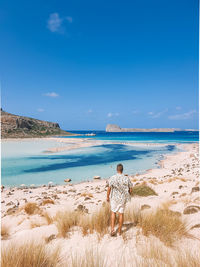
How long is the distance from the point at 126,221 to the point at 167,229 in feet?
3.69

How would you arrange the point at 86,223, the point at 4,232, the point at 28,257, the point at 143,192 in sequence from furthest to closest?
1. the point at 143,192
2. the point at 4,232
3. the point at 86,223
4. the point at 28,257

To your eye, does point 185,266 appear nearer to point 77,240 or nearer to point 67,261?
point 67,261

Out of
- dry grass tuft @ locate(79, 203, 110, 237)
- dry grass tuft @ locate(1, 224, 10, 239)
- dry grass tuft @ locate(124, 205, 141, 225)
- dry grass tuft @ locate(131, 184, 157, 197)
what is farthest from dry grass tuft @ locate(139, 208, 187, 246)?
dry grass tuft @ locate(131, 184, 157, 197)

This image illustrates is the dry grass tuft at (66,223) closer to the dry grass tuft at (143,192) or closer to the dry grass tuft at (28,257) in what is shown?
the dry grass tuft at (28,257)

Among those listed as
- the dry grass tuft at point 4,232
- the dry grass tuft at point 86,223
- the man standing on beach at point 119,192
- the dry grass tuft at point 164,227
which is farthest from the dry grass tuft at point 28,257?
the dry grass tuft at point 4,232

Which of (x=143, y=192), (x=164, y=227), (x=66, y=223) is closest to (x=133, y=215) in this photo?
(x=164, y=227)

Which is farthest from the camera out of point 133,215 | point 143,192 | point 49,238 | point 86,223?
point 143,192

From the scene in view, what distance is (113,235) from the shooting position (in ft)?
11.5

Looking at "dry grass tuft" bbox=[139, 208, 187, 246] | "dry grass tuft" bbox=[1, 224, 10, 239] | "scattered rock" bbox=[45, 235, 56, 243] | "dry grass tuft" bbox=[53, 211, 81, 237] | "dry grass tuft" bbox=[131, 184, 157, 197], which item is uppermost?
"dry grass tuft" bbox=[139, 208, 187, 246]

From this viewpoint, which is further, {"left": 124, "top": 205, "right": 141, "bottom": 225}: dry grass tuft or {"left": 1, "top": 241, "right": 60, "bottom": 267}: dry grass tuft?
{"left": 124, "top": 205, "right": 141, "bottom": 225}: dry grass tuft

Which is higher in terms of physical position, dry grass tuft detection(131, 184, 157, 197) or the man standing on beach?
the man standing on beach

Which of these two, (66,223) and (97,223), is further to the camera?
(66,223)

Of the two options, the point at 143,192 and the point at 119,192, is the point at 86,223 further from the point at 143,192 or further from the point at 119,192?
the point at 143,192

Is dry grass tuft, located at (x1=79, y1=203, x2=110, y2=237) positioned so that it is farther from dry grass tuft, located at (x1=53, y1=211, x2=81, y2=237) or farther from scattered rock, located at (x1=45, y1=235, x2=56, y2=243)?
Answer: scattered rock, located at (x1=45, y1=235, x2=56, y2=243)
